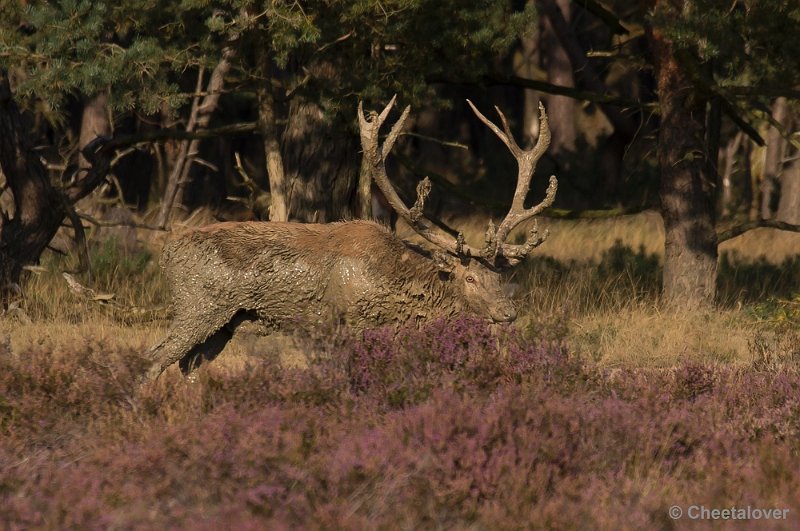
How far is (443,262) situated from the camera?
9.03 metres

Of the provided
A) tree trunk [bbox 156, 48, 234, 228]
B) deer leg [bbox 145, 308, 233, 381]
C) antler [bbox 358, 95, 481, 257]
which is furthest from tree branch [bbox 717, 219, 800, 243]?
deer leg [bbox 145, 308, 233, 381]

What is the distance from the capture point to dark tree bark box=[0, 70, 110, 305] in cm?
1234

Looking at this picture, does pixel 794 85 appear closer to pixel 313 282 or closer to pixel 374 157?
pixel 374 157

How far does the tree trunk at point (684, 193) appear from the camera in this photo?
13062 mm

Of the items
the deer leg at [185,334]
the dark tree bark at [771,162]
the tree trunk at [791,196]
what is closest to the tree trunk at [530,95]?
the dark tree bark at [771,162]

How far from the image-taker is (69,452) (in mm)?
6793

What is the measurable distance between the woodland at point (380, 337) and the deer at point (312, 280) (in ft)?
0.83

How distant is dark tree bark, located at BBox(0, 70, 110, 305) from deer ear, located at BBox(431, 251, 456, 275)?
4804 mm

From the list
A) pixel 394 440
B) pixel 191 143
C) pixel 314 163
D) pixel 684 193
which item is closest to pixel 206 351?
pixel 394 440

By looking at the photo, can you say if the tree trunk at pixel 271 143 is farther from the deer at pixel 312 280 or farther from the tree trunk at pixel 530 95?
the tree trunk at pixel 530 95

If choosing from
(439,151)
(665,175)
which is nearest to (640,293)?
(665,175)

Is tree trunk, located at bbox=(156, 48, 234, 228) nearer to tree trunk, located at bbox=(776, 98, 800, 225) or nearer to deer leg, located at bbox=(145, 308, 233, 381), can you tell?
deer leg, located at bbox=(145, 308, 233, 381)

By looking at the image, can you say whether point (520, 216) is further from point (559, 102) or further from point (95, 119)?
point (559, 102)

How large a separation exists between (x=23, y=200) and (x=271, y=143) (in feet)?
8.12
